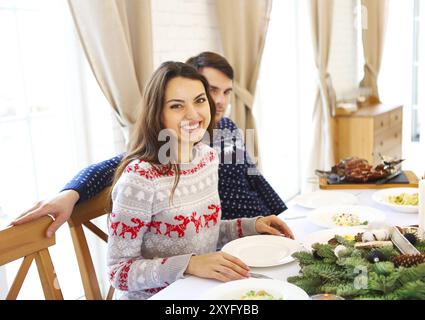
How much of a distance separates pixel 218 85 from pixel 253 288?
1.06 meters

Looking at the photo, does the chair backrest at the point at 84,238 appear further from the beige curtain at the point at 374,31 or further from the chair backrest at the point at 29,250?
the beige curtain at the point at 374,31

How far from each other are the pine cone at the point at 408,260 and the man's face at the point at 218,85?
3.40ft

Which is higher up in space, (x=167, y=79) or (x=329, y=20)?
(x=329, y=20)

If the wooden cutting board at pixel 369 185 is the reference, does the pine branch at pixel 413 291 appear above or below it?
above

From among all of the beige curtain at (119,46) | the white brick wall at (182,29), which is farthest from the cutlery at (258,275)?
the white brick wall at (182,29)

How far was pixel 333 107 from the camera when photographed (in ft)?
13.2

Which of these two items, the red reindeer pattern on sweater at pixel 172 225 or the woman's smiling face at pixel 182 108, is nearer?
the red reindeer pattern on sweater at pixel 172 225

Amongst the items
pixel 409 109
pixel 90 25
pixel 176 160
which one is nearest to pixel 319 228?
pixel 176 160

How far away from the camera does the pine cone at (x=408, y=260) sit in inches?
37.1

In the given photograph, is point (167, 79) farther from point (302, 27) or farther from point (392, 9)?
point (392, 9)

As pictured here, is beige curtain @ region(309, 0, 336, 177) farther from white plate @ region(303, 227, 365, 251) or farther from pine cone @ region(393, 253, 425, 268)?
pine cone @ region(393, 253, 425, 268)

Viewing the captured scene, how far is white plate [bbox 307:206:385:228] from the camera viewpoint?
4.71 feet

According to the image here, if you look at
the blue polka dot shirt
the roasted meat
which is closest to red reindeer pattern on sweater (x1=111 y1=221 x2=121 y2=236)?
the blue polka dot shirt

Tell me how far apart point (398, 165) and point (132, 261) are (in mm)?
1388
